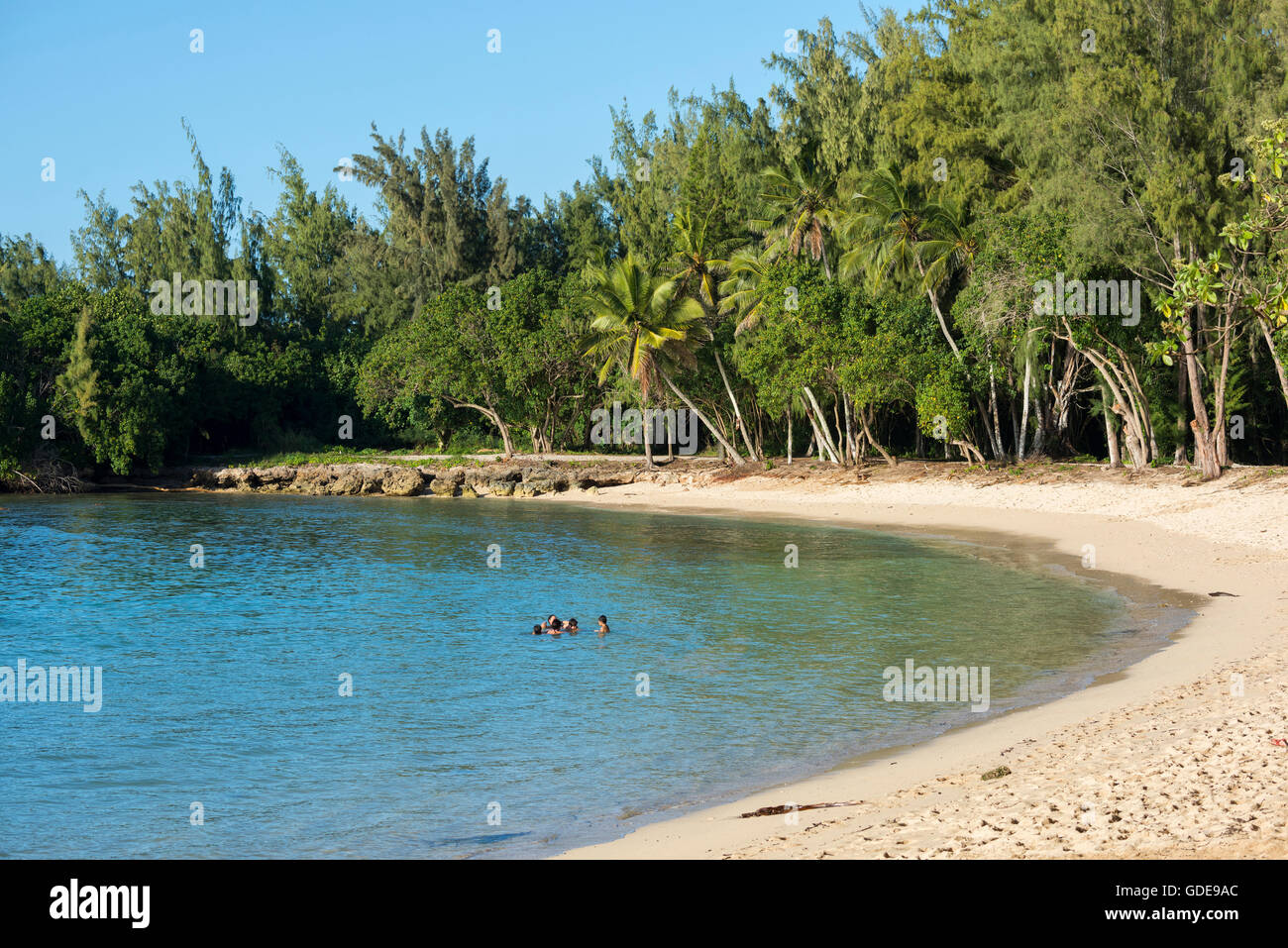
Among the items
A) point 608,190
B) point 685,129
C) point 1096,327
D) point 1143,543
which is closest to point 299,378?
point 608,190

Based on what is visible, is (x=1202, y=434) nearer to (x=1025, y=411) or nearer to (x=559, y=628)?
(x=1025, y=411)

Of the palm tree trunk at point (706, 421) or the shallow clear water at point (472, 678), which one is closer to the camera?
the shallow clear water at point (472, 678)

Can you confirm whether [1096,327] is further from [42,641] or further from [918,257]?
[42,641]

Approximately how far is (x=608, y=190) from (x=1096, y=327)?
41.5 meters

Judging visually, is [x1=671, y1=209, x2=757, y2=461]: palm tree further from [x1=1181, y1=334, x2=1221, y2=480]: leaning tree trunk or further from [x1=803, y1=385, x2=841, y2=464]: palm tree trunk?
[x1=1181, y1=334, x2=1221, y2=480]: leaning tree trunk

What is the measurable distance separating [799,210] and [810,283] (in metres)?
4.34

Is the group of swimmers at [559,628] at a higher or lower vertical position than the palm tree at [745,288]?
lower

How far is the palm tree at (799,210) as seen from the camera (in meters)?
43.3

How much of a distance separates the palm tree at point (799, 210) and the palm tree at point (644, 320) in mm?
4765

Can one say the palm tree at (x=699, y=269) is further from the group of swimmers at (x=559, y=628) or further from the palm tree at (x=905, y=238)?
the group of swimmers at (x=559, y=628)

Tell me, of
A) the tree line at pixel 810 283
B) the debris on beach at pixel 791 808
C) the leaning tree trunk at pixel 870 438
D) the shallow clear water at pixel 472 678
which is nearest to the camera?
the debris on beach at pixel 791 808

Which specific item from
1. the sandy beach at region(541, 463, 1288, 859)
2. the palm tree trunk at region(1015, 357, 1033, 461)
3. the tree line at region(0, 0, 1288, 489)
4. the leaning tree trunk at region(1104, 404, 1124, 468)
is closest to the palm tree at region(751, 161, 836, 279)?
the tree line at region(0, 0, 1288, 489)

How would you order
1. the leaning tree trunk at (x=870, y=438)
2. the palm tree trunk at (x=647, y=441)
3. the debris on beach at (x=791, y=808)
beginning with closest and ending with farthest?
the debris on beach at (x=791, y=808) < the leaning tree trunk at (x=870, y=438) < the palm tree trunk at (x=647, y=441)

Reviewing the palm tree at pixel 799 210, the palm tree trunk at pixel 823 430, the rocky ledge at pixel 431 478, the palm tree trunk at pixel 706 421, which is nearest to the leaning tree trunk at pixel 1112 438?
the palm tree trunk at pixel 823 430
